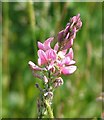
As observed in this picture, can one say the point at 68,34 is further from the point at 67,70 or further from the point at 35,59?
the point at 35,59

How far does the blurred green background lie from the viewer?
7.75 feet

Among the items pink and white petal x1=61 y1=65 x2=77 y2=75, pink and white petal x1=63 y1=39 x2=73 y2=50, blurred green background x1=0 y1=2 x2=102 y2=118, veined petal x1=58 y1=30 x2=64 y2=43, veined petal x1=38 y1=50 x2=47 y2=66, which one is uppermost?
blurred green background x1=0 y1=2 x2=102 y2=118

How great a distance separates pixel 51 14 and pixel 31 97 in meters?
0.70

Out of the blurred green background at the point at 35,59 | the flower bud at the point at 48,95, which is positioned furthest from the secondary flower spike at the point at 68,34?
the blurred green background at the point at 35,59

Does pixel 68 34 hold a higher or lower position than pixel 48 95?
higher

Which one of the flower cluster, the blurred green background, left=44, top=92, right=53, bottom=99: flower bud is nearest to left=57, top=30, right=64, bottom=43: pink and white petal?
the flower cluster

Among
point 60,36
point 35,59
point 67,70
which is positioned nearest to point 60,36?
point 60,36

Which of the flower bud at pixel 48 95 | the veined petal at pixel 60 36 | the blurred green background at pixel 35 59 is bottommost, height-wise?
the flower bud at pixel 48 95

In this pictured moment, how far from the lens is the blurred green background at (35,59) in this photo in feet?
7.75

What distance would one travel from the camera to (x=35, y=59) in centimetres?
244

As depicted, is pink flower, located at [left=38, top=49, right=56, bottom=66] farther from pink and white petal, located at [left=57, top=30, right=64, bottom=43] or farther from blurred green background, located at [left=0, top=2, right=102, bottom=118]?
blurred green background, located at [left=0, top=2, right=102, bottom=118]

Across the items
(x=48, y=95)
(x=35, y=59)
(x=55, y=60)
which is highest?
(x=35, y=59)

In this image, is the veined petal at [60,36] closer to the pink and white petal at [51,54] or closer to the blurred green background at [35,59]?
the pink and white petal at [51,54]

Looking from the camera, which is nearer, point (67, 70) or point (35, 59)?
point (67, 70)
